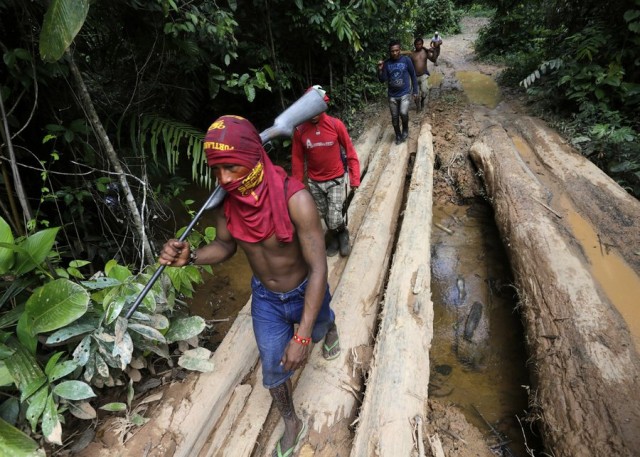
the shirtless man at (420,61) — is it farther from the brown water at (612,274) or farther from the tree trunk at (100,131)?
the tree trunk at (100,131)

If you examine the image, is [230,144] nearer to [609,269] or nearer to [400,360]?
[400,360]

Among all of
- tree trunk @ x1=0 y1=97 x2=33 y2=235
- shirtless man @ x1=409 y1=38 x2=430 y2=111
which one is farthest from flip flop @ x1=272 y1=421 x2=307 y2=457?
shirtless man @ x1=409 y1=38 x2=430 y2=111

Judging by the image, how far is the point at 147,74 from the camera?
3727 millimetres

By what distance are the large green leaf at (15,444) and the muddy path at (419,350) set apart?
0.49 meters

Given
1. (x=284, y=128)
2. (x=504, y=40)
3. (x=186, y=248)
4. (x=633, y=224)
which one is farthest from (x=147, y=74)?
(x=504, y=40)

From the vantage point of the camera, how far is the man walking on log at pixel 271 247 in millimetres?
1513

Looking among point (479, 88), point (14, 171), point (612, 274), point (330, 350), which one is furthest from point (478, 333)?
point (479, 88)

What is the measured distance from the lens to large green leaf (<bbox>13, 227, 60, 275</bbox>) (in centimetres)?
189

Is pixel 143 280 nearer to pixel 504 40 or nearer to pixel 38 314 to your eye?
pixel 38 314

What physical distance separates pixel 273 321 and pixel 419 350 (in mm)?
1133

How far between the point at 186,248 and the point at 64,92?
7.38 feet

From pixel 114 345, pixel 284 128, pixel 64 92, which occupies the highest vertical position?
pixel 64 92

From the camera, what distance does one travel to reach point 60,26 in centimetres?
179

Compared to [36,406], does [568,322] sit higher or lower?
lower
